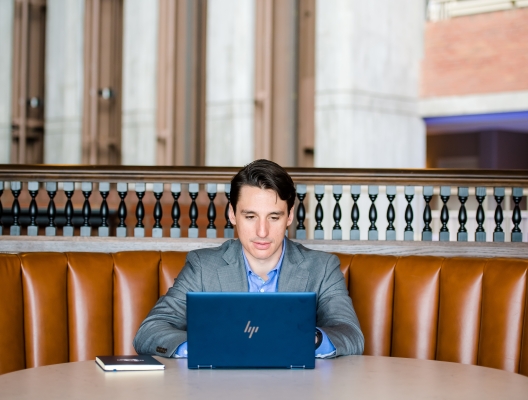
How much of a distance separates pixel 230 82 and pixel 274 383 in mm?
7681

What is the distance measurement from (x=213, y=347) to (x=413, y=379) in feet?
1.71

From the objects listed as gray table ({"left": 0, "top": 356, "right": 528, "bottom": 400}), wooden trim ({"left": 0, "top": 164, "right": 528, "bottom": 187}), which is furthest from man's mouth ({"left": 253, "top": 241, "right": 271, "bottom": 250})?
wooden trim ({"left": 0, "top": 164, "right": 528, "bottom": 187})

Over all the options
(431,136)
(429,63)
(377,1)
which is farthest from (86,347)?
(431,136)

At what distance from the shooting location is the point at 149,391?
1.81 meters

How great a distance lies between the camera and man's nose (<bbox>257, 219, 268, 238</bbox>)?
2586 millimetres

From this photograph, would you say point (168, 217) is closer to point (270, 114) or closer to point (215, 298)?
point (270, 114)

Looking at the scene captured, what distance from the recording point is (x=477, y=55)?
1033 cm

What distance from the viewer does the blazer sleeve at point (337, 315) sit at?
231cm

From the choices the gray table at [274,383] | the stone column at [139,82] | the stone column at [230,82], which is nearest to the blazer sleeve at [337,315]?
the gray table at [274,383]

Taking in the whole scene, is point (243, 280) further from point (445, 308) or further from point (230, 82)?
point (230, 82)

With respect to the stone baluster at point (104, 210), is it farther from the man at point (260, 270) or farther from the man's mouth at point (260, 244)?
the man's mouth at point (260, 244)

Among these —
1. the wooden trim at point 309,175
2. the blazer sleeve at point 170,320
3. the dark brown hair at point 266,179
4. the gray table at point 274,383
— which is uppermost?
the wooden trim at point 309,175

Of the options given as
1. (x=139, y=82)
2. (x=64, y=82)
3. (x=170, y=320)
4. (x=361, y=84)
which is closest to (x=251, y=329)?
(x=170, y=320)

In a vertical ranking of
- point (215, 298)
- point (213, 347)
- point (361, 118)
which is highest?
point (361, 118)
